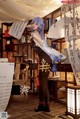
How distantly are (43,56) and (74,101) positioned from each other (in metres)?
0.79

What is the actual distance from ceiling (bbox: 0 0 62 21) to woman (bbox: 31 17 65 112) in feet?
1.01

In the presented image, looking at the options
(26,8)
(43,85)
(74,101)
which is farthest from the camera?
(26,8)

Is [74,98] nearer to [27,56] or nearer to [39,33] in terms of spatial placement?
[39,33]

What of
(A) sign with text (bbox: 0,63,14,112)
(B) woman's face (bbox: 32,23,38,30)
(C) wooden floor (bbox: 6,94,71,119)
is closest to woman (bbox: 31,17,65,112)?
(B) woman's face (bbox: 32,23,38,30)

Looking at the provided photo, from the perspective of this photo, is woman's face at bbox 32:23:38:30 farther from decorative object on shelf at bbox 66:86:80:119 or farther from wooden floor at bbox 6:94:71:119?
wooden floor at bbox 6:94:71:119

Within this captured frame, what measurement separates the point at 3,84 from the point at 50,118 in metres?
0.75

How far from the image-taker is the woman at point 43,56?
7.94 feet

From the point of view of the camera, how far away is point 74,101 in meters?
2.05

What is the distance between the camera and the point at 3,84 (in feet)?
7.61

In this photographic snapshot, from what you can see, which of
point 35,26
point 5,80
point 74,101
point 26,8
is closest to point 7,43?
point 26,8

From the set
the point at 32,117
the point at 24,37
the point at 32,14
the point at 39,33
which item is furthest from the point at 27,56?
the point at 32,117

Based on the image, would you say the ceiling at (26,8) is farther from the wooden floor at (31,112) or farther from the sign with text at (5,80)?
the wooden floor at (31,112)

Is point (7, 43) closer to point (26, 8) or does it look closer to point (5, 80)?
point (26, 8)

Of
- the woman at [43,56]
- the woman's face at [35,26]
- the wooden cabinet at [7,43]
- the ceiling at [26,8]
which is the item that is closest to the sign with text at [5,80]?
the woman at [43,56]
